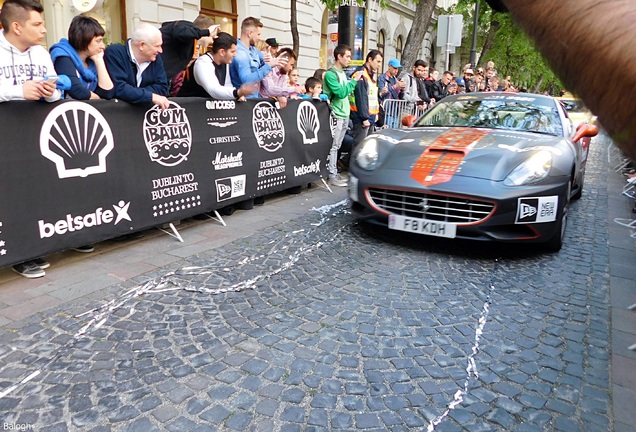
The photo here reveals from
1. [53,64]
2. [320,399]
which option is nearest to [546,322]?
[320,399]

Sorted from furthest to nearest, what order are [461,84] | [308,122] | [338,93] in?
[461,84]
[338,93]
[308,122]

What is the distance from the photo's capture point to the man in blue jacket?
455cm

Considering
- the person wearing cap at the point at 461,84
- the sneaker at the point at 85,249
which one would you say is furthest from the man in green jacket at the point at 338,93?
the person wearing cap at the point at 461,84

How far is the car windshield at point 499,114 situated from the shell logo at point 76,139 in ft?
12.5

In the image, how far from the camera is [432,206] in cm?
471

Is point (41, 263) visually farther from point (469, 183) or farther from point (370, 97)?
point (370, 97)

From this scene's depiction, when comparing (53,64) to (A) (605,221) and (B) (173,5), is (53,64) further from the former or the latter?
(B) (173,5)

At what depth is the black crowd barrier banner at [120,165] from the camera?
374 centimetres

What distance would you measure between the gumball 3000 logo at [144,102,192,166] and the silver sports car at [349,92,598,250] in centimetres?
176

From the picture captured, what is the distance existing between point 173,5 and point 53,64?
8.68 metres

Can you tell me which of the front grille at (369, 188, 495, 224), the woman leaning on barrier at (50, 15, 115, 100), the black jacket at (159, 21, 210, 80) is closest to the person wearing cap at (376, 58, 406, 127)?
the black jacket at (159, 21, 210, 80)

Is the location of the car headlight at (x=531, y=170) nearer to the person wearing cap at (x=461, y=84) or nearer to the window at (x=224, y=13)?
the person wearing cap at (x=461, y=84)

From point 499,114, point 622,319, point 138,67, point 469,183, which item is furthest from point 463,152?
point 138,67

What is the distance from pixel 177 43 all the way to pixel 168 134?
1.42 metres
